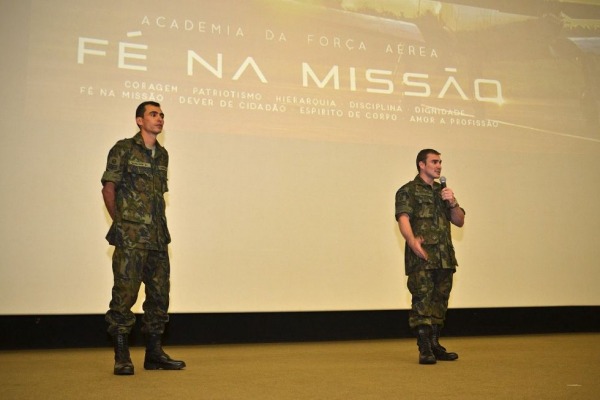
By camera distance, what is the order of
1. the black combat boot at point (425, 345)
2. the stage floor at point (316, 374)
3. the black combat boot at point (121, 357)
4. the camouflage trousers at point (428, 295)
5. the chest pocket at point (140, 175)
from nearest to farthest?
the stage floor at point (316, 374) < the black combat boot at point (121, 357) < the chest pocket at point (140, 175) < the black combat boot at point (425, 345) < the camouflage trousers at point (428, 295)

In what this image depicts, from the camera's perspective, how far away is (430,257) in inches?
150

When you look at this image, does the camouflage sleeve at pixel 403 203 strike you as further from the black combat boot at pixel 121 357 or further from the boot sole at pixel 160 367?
the black combat boot at pixel 121 357

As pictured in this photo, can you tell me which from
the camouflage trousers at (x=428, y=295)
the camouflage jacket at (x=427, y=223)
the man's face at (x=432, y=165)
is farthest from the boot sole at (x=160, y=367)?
the man's face at (x=432, y=165)

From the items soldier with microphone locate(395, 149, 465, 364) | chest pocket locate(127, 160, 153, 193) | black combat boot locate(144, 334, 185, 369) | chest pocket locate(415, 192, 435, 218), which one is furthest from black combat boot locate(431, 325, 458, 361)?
chest pocket locate(127, 160, 153, 193)

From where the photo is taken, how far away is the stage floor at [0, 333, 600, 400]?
2682 mm

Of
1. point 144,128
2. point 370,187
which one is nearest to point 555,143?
point 370,187

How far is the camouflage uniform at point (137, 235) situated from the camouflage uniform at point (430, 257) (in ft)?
4.57

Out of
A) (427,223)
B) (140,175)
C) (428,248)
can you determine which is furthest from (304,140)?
(140,175)

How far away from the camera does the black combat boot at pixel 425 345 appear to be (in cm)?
Result: 366

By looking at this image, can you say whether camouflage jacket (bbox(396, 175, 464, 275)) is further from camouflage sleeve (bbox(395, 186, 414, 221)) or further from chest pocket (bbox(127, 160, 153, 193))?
chest pocket (bbox(127, 160, 153, 193))

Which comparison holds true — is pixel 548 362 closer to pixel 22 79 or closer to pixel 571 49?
pixel 571 49

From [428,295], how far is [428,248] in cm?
27

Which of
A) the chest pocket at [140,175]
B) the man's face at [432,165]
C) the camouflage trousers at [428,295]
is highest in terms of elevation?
the man's face at [432,165]

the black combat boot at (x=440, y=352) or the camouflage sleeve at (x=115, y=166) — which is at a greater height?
the camouflage sleeve at (x=115, y=166)
